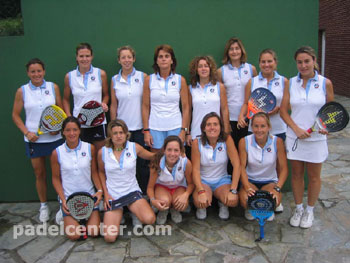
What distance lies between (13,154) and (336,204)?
163 inches

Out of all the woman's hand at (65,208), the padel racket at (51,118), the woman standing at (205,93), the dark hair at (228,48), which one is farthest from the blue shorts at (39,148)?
the dark hair at (228,48)

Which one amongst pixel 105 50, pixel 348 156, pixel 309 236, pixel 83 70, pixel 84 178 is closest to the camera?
pixel 309 236

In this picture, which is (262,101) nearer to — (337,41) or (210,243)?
(210,243)

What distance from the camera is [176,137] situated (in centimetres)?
371

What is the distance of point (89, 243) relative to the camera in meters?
3.61

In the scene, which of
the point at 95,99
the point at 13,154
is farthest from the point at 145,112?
the point at 13,154

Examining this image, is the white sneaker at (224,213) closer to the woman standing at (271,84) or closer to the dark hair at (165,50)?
the woman standing at (271,84)

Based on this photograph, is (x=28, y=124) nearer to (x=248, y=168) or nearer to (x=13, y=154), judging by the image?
(x=13, y=154)

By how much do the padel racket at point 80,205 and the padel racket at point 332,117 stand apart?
242 cm

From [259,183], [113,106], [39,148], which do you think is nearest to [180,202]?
[259,183]

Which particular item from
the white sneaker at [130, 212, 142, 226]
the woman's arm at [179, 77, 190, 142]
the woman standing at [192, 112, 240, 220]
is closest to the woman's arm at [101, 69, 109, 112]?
the woman's arm at [179, 77, 190, 142]

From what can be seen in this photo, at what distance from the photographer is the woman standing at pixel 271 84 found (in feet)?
12.7

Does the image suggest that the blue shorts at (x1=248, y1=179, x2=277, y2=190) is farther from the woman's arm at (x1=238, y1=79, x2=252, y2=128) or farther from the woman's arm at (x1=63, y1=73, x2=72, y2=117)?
the woman's arm at (x1=63, y1=73, x2=72, y2=117)

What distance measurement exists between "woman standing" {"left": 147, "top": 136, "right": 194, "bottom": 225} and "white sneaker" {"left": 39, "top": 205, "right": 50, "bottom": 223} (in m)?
1.32
